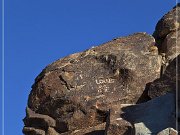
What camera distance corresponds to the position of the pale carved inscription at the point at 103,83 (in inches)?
1032

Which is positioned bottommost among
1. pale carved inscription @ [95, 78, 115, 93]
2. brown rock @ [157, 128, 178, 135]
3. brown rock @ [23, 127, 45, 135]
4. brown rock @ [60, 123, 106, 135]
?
brown rock @ [157, 128, 178, 135]

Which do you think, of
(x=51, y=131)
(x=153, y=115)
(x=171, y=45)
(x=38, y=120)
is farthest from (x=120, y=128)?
(x=171, y=45)

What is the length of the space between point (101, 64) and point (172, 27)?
4.71 metres

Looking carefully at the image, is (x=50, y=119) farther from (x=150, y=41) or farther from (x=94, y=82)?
(x=150, y=41)

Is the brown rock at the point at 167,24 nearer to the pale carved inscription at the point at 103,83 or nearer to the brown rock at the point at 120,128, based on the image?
the pale carved inscription at the point at 103,83

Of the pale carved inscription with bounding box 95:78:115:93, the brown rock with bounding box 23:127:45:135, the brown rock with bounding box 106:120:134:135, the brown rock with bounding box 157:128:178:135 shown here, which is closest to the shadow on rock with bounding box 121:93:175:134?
the brown rock with bounding box 106:120:134:135

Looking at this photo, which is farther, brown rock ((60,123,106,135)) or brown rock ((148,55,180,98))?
brown rock ((60,123,106,135))

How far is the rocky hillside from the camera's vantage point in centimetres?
2497

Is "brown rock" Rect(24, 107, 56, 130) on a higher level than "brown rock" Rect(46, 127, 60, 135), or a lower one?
higher

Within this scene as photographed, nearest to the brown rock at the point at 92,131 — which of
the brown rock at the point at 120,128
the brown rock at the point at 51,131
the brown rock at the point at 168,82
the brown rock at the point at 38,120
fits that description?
the brown rock at the point at 51,131

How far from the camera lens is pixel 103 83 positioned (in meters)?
26.5

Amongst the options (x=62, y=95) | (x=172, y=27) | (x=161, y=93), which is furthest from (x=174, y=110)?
(x=172, y=27)

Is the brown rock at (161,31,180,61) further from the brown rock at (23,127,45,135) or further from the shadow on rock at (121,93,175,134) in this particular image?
the brown rock at (23,127,45,135)

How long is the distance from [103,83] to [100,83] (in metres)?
0.17
